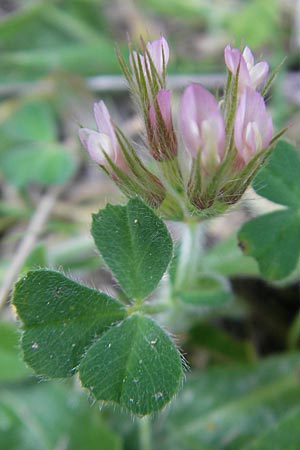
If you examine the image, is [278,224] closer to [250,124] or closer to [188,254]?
[188,254]

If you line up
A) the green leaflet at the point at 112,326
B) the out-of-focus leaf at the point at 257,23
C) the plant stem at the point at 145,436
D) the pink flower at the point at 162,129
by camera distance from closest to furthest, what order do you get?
the pink flower at the point at 162,129 < the green leaflet at the point at 112,326 < the plant stem at the point at 145,436 < the out-of-focus leaf at the point at 257,23

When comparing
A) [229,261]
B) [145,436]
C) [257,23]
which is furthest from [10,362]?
[257,23]

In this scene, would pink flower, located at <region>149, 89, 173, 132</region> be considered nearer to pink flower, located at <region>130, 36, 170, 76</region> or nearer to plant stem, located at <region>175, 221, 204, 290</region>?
pink flower, located at <region>130, 36, 170, 76</region>

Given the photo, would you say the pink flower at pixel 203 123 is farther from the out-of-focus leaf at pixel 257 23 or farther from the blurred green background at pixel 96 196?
the out-of-focus leaf at pixel 257 23

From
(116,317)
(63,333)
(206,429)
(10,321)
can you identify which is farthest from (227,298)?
(10,321)

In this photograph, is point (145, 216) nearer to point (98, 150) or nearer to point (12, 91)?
point (98, 150)

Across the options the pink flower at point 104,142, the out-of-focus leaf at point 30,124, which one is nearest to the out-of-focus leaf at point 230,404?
the pink flower at point 104,142

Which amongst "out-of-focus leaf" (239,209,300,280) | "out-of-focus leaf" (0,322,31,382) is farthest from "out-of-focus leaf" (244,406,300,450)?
"out-of-focus leaf" (0,322,31,382)
